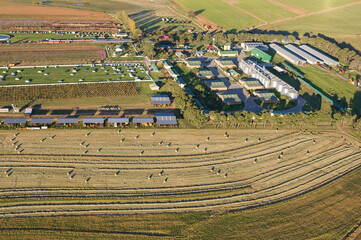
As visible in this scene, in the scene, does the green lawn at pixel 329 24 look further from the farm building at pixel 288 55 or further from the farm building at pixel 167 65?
the farm building at pixel 167 65

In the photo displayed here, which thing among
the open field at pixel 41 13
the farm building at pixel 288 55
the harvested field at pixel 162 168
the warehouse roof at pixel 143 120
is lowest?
the harvested field at pixel 162 168

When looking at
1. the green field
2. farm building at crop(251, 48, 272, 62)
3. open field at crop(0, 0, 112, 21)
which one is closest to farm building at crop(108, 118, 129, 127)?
the green field

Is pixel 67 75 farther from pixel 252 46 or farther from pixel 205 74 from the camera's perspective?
pixel 252 46

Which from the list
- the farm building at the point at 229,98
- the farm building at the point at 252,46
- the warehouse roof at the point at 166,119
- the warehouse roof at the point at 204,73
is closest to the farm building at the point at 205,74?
the warehouse roof at the point at 204,73

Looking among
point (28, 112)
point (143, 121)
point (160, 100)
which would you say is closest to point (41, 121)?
point (28, 112)

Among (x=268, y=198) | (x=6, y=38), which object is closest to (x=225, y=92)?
(x=268, y=198)

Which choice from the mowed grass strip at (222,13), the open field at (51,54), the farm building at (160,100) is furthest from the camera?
the mowed grass strip at (222,13)

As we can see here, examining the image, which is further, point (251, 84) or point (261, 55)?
point (261, 55)
